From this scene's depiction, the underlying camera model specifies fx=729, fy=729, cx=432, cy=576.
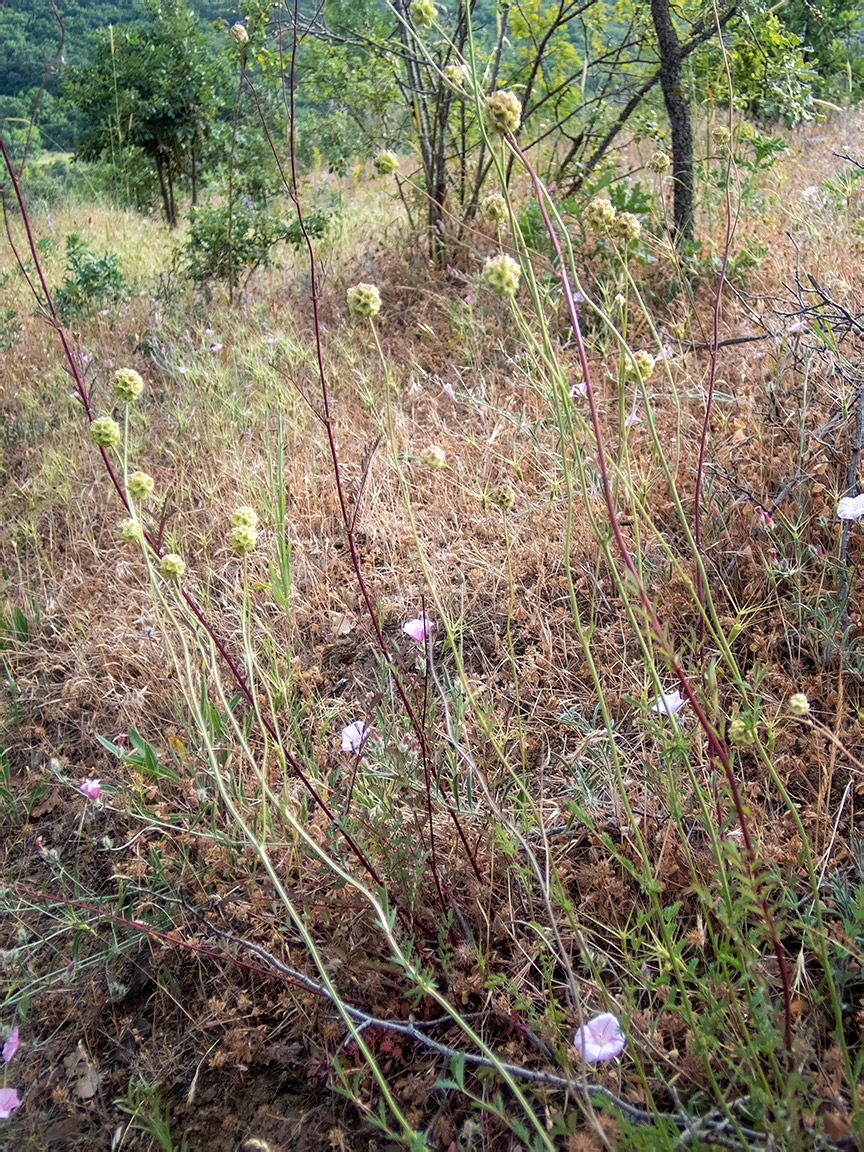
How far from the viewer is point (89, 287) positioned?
431 cm

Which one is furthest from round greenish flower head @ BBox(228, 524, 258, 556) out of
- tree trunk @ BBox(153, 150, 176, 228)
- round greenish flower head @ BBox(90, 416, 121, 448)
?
tree trunk @ BBox(153, 150, 176, 228)

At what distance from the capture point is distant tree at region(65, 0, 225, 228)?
923cm

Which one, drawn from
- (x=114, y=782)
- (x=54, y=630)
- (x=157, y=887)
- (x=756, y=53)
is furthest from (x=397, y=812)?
(x=756, y=53)

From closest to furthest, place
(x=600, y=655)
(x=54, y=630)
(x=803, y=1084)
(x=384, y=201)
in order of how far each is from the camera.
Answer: (x=803, y=1084)
(x=600, y=655)
(x=54, y=630)
(x=384, y=201)

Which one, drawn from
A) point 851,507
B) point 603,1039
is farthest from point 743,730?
point 851,507

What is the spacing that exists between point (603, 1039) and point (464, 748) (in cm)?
60

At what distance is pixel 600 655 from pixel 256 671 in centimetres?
79

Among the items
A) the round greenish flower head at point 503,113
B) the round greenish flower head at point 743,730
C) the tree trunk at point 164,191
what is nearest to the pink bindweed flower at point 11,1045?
the round greenish flower head at point 743,730

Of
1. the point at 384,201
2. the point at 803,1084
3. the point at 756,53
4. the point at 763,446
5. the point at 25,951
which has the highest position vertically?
the point at 756,53

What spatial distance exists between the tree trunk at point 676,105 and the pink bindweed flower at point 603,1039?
2732mm

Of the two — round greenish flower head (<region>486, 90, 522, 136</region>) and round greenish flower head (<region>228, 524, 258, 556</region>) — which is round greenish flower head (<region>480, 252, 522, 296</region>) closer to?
round greenish flower head (<region>486, 90, 522, 136</region>)

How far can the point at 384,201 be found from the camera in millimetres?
5254

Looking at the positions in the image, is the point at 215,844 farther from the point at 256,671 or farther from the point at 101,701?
the point at 101,701

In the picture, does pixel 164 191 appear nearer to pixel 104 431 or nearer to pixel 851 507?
pixel 104 431
